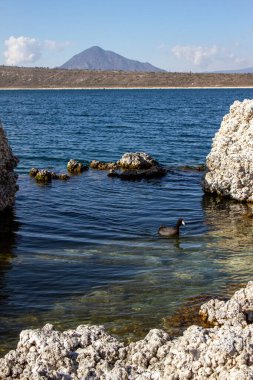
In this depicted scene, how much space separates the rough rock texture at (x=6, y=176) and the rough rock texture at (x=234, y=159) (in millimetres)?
10047

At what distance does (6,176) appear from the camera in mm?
24422

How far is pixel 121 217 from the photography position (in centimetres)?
2434

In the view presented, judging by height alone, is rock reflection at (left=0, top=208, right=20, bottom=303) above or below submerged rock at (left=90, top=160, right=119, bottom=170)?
below

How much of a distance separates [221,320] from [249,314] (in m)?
0.68

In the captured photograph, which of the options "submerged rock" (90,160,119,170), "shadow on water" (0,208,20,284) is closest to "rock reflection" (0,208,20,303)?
"shadow on water" (0,208,20,284)

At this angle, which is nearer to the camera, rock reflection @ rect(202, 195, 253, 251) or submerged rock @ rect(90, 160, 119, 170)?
rock reflection @ rect(202, 195, 253, 251)

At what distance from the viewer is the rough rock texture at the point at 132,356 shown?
30.4 ft

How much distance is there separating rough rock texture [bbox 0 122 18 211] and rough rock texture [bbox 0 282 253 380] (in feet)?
45.6

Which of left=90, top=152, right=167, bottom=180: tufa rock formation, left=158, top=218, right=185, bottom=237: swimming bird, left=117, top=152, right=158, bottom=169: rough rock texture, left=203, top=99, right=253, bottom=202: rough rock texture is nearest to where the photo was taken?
left=158, top=218, right=185, bottom=237: swimming bird

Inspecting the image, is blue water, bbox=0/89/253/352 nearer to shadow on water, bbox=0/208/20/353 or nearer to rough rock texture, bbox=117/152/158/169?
shadow on water, bbox=0/208/20/353

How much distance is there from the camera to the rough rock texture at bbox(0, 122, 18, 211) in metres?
24.1

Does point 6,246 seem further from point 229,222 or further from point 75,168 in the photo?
point 75,168

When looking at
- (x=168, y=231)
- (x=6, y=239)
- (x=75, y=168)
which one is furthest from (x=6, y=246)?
(x=75, y=168)

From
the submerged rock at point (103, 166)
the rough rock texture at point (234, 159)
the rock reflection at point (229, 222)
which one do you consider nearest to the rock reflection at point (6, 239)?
the rock reflection at point (229, 222)
